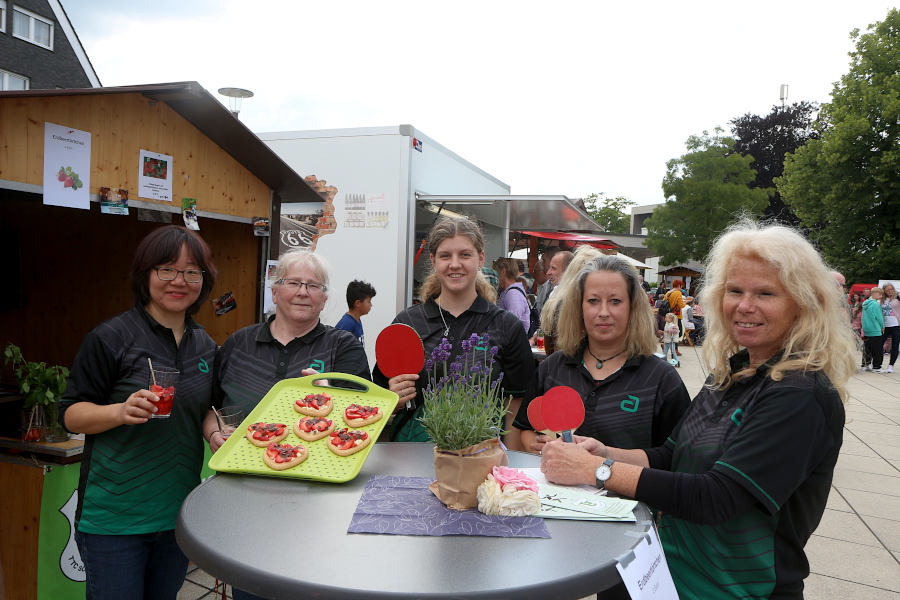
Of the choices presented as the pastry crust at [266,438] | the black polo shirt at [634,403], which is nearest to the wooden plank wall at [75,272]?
the pastry crust at [266,438]

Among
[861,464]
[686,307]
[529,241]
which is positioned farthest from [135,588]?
[686,307]

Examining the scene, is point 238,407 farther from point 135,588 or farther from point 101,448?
point 135,588

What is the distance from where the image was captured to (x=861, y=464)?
18.8 ft

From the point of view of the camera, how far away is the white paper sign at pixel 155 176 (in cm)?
316

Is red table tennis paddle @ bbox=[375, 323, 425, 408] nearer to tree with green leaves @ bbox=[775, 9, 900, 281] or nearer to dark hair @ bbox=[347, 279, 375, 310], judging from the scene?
dark hair @ bbox=[347, 279, 375, 310]

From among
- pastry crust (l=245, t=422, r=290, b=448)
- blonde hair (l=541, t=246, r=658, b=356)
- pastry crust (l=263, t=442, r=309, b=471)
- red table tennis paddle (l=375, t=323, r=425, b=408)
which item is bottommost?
pastry crust (l=263, t=442, r=309, b=471)

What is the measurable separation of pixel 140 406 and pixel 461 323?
1220 millimetres

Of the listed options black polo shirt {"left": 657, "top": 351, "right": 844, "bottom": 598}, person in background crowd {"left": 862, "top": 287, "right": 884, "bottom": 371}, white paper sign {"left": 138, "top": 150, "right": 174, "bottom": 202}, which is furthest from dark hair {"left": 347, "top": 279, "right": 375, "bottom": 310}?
person in background crowd {"left": 862, "top": 287, "right": 884, "bottom": 371}

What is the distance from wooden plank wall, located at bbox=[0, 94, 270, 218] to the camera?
2525 millimetres

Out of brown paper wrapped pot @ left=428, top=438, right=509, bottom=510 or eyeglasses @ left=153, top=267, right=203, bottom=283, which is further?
eyeglasses @ left=153, top=267, right=203, bottom=283

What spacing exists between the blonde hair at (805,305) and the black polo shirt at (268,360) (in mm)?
1284

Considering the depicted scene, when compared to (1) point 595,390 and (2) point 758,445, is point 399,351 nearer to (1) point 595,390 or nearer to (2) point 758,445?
(1) point 595,390

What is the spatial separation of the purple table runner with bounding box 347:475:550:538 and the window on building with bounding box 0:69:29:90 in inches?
880

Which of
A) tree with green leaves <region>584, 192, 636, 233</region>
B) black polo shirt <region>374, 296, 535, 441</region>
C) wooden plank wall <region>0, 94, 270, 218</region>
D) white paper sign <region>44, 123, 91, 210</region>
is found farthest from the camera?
tree with green leaves <region>584, 192, 636, 233</region>
